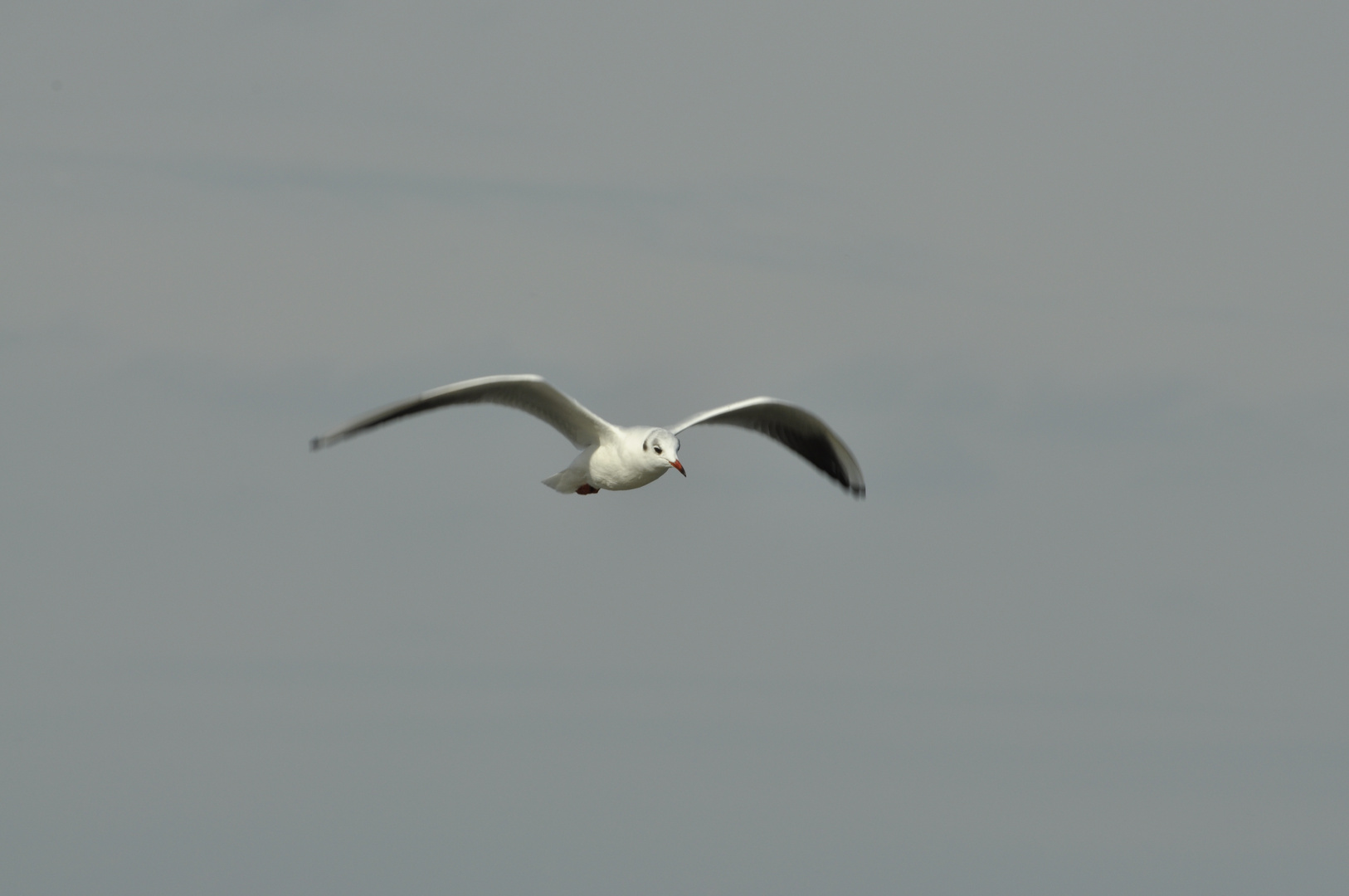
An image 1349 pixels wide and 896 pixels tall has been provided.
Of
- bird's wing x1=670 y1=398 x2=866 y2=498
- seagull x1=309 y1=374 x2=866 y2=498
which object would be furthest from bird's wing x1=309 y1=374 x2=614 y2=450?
bird's wing x1=670 y1=398 x2=866 y2=498

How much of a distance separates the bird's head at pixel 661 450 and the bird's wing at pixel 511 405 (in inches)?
36.2

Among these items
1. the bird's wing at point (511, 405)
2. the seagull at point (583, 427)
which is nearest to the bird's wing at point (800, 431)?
the seagull at point (583, 427)

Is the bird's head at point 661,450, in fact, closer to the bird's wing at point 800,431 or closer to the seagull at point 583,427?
the seagull at point 583,427

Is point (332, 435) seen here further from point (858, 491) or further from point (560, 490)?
point (858, 491)

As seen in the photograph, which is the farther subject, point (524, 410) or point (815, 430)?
point (815, 430)

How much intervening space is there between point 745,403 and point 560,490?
3319 mm

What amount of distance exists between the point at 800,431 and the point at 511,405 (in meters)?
6.25

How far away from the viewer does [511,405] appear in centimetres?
2894

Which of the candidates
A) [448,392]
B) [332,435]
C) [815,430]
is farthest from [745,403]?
[332,435]

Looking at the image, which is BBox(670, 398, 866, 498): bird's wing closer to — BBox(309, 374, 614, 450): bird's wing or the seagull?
the seagull

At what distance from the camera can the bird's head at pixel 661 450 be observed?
27750mm

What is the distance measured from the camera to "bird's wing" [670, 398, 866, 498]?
3191 centimetres

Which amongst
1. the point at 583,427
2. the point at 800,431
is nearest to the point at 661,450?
the point at 583,427

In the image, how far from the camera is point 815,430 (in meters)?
33.2
